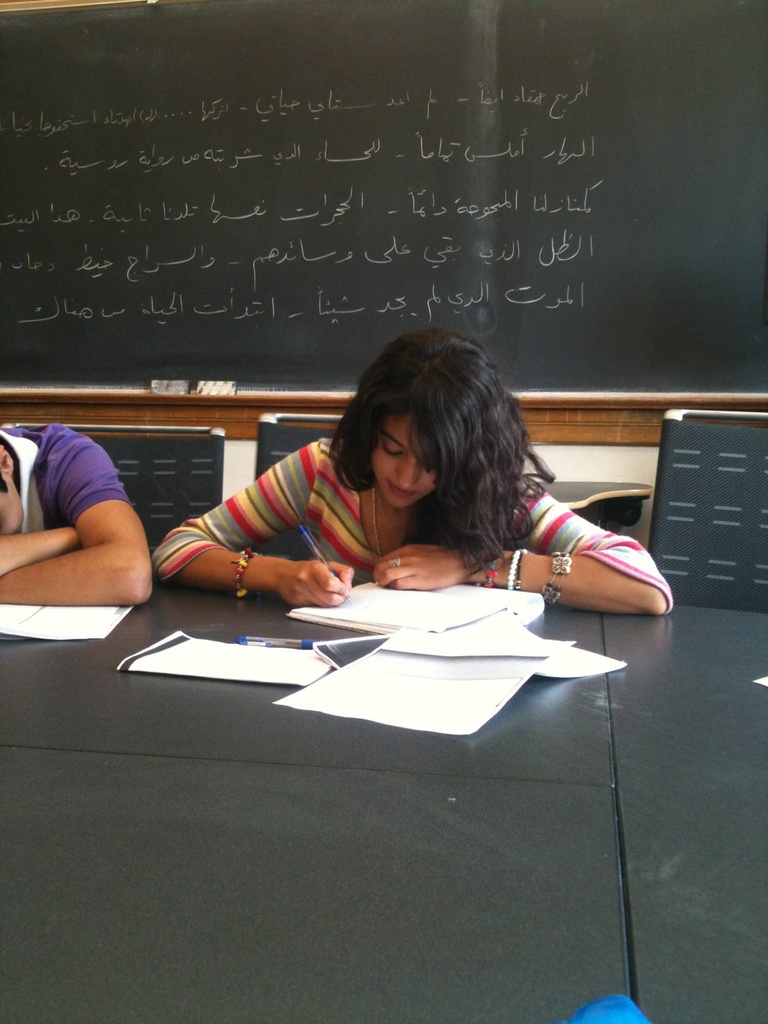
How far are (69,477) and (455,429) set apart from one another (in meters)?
0.71

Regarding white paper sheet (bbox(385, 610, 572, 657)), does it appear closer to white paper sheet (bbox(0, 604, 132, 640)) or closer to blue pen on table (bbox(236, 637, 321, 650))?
blue pen on table (bbox(236, 637, 321, 650))

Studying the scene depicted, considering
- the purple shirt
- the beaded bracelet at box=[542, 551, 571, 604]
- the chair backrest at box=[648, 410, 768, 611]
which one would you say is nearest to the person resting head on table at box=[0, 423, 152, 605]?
the purple shirt

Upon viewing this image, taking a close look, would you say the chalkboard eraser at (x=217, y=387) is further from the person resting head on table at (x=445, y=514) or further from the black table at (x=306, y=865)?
the black table at (x=306, y=865)

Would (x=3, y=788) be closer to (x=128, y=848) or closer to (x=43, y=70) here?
(x=128, y=848)

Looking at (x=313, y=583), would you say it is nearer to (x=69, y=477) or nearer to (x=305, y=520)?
(x=305, y=520)

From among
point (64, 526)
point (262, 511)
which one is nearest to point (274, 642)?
point (262, 511)

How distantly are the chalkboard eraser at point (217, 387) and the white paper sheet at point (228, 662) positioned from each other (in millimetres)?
2054

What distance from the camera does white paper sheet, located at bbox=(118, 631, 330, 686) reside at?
3.21 feet

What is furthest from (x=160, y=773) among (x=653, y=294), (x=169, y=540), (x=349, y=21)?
(x=349, y=21)

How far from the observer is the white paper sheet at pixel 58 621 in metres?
1.15

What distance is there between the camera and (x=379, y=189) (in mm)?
2971

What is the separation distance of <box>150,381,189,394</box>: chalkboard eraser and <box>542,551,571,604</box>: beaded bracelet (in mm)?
2006

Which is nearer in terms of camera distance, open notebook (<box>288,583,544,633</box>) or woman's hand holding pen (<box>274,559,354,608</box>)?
open notebook (<box>288,583,544,633</box>)

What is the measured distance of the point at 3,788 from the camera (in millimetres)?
676
